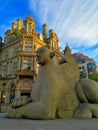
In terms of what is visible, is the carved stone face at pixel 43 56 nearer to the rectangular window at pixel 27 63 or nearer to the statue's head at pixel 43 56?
the statue's head at pixel 43 56

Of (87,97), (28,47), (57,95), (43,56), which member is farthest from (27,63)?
(57,95)

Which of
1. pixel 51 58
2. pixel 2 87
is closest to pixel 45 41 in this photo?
pixel 2 87

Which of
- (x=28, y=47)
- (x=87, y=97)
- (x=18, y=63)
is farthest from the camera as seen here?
(x=28, y=47)

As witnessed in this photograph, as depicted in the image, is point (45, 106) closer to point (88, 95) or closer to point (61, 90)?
point (61, 90)

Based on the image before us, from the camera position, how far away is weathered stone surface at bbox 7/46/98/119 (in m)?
3.57

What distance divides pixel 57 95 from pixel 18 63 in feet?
79.0

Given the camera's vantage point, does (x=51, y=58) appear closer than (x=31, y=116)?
Result: No

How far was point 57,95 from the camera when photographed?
3.81 meters

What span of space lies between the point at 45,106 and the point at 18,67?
78.6ft

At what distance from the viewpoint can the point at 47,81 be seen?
12.9 ft

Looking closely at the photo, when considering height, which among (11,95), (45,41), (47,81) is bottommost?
(11,95)
